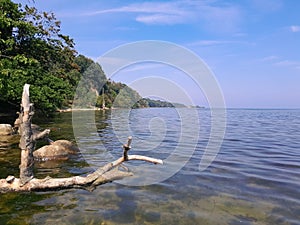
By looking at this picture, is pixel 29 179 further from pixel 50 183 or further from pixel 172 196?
pixel 172 196

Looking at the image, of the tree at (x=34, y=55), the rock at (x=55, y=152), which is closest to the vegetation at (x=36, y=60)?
the tree at (x=34, y=55)

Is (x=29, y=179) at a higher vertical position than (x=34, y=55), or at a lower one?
lower

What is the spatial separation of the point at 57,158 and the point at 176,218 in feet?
28.2

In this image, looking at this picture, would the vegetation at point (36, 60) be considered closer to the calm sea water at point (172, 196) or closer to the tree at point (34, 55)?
the tree at point (34, 55)

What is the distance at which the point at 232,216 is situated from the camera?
750 centimetres

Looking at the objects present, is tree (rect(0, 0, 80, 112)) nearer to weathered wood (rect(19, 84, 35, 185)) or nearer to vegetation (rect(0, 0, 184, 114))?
vegetation (rect(0, 0, 184, 114))

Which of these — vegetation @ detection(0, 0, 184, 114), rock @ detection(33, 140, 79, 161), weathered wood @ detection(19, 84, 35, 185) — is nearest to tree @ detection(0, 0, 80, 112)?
vegetation @ detection(0, 0, 184, 114)

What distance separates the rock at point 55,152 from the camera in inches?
544

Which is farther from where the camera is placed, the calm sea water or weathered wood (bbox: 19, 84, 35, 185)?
the calm sea water

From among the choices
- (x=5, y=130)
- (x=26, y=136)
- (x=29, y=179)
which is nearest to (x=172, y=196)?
(x=29, y=179)

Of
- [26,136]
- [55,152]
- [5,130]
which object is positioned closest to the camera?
[26,136]

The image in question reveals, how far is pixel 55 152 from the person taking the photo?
46.7ft

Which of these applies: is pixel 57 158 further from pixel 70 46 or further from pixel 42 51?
pixel 70 46

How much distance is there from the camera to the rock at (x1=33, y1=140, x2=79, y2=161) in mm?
13820
